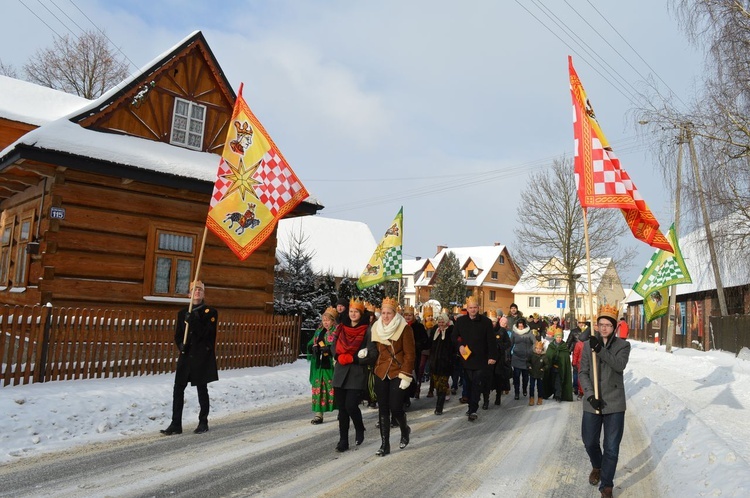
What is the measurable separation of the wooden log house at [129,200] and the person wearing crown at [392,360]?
8.29m

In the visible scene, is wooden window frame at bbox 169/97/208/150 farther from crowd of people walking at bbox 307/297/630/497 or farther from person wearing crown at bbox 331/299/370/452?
person wearing crown at bbox 331/299/370/452

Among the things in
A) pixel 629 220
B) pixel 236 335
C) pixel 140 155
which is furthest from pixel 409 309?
pixel 140 155

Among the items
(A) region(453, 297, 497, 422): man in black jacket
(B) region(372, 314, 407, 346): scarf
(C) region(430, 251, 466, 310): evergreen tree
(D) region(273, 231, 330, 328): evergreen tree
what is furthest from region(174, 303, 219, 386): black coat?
(C) region(430, 251, 466, 310): evergreen tree

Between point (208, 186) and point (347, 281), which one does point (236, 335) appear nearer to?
point (208, 186)

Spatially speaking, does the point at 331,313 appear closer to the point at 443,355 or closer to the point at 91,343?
the point at 443,355

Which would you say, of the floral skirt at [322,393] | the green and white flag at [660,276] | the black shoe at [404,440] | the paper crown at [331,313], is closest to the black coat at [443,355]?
the floral skirt at [322,393]

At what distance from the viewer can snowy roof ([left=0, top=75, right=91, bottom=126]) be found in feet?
55.3

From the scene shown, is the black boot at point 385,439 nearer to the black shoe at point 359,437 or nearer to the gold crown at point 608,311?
the black shoe at point 359,437

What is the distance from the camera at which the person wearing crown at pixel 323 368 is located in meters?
8.73

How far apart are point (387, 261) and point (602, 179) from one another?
10146 millimetres

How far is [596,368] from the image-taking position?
5.64 meters

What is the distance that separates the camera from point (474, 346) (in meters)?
9.68

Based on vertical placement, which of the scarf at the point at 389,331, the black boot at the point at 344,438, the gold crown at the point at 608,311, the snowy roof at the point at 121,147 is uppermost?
the snowy roof at the point at 121,147

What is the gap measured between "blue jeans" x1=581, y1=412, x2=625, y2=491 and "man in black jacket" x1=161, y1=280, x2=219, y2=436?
15.9 ft
